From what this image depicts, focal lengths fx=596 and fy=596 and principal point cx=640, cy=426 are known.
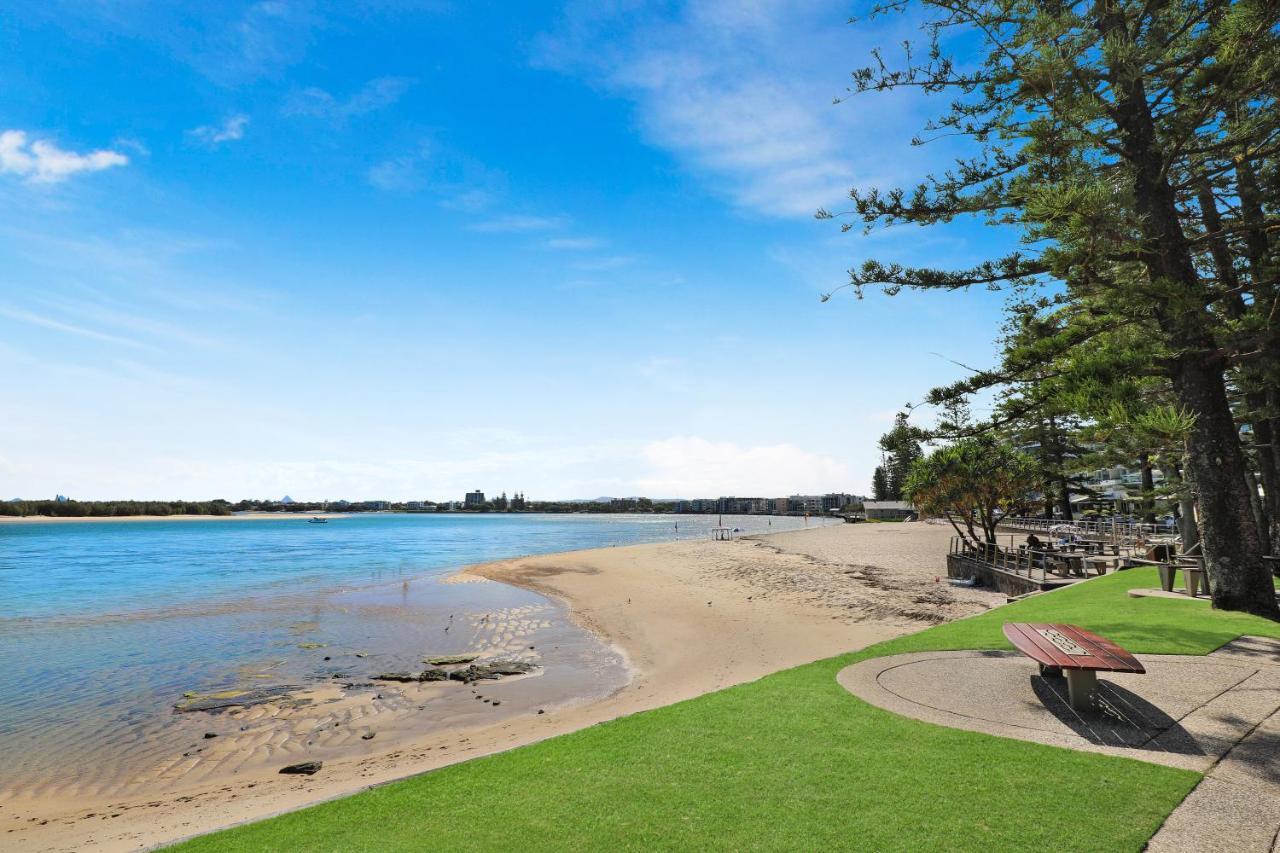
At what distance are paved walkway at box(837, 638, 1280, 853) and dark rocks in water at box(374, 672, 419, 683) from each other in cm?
920

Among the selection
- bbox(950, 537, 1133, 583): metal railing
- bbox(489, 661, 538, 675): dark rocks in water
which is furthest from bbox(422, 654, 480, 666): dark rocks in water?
bbox(950, 537, 1133, 583): metal railing

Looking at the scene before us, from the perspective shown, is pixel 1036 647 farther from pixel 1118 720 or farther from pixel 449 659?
pixel 449 659

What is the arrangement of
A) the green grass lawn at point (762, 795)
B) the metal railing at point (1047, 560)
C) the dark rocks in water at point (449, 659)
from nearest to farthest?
1. the green grass lawn at point (762, 795)
2. the dark rocks in water at point (449, 659)
3. the metal railing at point (1047, 560)

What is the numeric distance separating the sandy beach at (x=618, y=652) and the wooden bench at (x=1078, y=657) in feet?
17.6

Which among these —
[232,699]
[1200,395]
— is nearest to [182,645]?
[232,699]

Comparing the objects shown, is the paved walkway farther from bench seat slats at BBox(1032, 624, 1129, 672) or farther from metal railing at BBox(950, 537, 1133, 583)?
metal railing at BBox(950, 537, 1133, 583)

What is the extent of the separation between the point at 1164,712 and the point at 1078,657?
100 centimetres

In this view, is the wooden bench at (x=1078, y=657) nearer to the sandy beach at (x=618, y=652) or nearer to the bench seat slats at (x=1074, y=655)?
the bench seat slats at (x=1074, y=655)

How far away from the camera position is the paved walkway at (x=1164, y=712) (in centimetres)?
424

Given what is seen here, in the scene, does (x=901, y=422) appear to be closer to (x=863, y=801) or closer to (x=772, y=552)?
(x=863, y=801)

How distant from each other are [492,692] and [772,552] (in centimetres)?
3420

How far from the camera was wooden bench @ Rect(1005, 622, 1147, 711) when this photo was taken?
621 centimetres

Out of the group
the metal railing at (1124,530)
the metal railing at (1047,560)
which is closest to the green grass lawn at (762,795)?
the metal railing at (1047,560)

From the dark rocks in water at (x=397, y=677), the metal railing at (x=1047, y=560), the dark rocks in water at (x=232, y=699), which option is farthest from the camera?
the metal railing at (x=1047, y=560)
